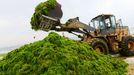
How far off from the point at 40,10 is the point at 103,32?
489cm

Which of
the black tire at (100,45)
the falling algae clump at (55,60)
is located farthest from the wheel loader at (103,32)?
the falling algae clump at (55,60)

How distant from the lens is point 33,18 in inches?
738

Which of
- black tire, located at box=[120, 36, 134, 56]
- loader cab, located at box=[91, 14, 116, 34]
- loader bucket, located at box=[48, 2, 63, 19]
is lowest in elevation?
black tire, located at box=[120, 36, 134, 56]

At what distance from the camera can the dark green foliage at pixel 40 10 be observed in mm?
18438

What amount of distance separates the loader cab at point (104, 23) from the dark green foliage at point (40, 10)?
4.17m

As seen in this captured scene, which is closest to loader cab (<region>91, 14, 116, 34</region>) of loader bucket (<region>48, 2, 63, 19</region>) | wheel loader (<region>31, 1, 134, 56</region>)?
wheel loader (<region>31, 1, 134, 56</region>)

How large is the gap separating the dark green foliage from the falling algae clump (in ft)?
17.2

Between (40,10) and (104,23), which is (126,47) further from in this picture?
(40,10)

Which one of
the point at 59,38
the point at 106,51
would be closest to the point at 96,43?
the point at 106,51

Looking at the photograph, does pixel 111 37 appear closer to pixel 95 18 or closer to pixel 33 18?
pixel 95 18

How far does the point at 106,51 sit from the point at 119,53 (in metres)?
2.33

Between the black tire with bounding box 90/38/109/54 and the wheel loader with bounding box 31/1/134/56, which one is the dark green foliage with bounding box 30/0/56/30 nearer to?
the wheel loader with bounding box 31/1/134/56

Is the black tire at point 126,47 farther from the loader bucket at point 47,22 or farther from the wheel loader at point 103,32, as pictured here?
the loader bucket at point 47,22

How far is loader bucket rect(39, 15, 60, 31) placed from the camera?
18.6 m
